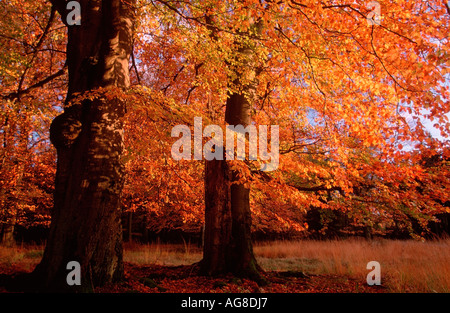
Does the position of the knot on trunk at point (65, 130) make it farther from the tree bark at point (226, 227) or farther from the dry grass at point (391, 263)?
the dry grass at point (391, 263)

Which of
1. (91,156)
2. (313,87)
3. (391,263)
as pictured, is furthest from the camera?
(391,263)

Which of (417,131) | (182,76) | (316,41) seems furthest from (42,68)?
(417,131)

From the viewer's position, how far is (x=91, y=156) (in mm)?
4113

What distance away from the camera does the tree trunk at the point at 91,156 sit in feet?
12.5

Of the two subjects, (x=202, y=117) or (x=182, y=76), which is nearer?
(x=202, y=117)

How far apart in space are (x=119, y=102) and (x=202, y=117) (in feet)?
4.80

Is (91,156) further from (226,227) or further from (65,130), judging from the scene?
(226,227)

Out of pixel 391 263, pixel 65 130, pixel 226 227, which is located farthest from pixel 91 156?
pixel 391 263

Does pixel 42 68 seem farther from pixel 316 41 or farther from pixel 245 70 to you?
pixel 316 41

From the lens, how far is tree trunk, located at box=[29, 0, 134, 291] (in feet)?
12.5

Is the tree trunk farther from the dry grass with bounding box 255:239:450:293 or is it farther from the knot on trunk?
the dry grass with bounding box 255:239:450:293

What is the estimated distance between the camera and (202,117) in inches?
200

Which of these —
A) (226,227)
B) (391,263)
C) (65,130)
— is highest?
(65,130)

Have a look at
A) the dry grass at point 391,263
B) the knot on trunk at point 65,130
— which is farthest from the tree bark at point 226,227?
the knot on trunk at point 65,130
